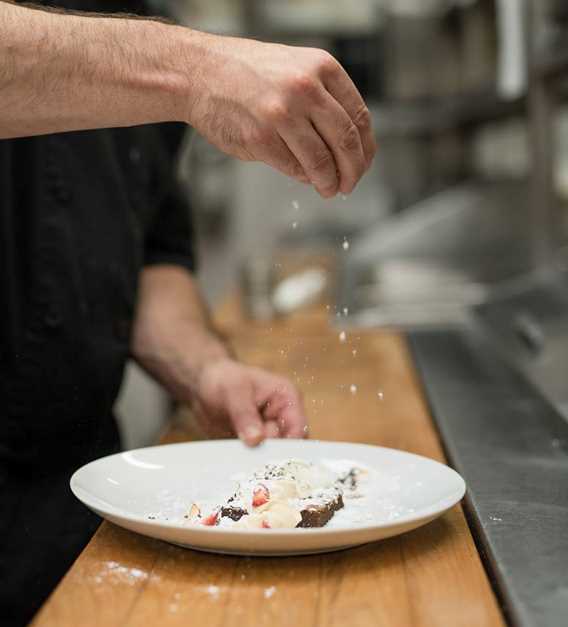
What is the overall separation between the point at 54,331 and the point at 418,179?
11.6 ft

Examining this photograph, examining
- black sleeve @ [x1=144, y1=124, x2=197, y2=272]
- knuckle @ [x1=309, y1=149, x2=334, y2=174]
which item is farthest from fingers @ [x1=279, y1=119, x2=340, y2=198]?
black sleeve @ [x1=144, y1=124, x2=197, y2=272]

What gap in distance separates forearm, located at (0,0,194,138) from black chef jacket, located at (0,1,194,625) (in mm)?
467

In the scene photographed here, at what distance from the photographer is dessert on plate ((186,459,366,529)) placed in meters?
0.86

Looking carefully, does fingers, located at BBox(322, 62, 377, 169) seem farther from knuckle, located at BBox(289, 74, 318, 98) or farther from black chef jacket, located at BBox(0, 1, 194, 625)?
black chef jacket, located at BBox(0, 1, 194, 625)

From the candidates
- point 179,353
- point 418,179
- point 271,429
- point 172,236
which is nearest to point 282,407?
point 271,429

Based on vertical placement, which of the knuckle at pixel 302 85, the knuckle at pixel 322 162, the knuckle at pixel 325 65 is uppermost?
the knuckle at pixel 325 65

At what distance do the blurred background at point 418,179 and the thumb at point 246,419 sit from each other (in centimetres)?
19

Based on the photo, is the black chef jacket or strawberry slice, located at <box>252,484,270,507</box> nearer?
strawberry slice, located at <box>252,484,270,507</box>

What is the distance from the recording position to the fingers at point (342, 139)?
90 centimetres

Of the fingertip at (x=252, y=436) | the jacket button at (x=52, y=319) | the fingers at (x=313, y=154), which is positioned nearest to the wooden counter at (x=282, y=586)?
the fingertip at (x=252, y=436)

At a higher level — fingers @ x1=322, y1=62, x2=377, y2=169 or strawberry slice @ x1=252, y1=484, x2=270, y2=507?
fingers @ x1=322, y1=62, x2=377, y2=169

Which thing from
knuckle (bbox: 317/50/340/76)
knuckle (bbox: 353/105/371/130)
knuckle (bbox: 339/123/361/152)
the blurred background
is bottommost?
the blurred background

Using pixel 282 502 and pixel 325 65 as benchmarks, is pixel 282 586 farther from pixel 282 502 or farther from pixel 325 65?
pixel 325 65

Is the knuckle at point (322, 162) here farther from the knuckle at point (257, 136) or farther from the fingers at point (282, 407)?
the fingers at point (282, 407)
